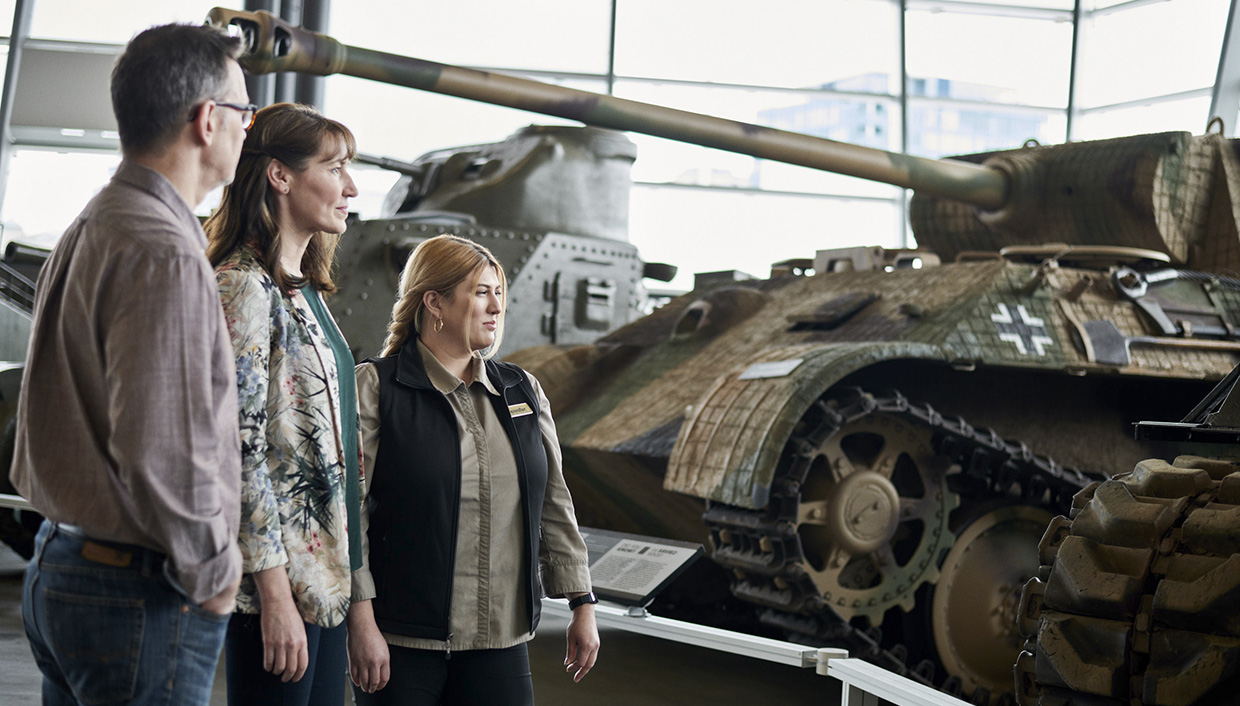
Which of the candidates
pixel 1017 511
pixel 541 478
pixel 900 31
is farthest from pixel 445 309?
pixel 900 31

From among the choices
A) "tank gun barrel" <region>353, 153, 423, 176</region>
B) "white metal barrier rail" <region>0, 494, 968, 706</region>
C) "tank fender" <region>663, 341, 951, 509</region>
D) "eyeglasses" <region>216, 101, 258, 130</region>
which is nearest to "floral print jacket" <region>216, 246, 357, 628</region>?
"eyeglasses" <region>216, 101, 258, 130</region>

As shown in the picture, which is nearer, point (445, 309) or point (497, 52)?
point (445, 309)

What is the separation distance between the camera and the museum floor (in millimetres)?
5352

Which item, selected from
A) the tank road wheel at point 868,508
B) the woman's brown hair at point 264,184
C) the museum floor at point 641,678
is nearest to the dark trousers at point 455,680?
the woman's brown hair at point 264,184

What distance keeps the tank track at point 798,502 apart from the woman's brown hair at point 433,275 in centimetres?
261

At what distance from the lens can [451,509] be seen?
233 centimetres

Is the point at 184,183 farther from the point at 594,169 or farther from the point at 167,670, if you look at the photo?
the point at 594,169

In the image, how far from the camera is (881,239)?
1496cm

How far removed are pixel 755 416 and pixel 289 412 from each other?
3215mm

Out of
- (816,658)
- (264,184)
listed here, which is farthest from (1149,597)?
(264,184)

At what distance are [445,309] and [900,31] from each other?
13.6 meters

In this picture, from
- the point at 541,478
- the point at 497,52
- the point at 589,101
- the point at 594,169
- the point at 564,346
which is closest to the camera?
the point at 541,478

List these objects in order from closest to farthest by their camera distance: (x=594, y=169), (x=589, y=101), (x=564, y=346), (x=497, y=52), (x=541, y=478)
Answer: (x=541, y=478) < (x=589, y=101) < (x=564, y=346) < (x=594, y=169) < (x=497, y=52)

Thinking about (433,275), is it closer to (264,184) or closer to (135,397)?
(264,184)
